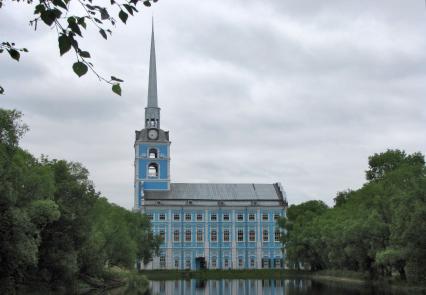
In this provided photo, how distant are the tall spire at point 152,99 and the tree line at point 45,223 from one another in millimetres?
50257

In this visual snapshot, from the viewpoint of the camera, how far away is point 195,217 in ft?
368

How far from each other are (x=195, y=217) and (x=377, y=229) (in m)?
59.6

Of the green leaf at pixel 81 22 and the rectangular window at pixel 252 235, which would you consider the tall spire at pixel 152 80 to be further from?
the green leaf at pixel 81 22

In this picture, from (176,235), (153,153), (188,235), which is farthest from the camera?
(153,153)

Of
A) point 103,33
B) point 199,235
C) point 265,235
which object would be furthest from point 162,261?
point 103,33

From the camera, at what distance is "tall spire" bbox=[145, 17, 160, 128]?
111 metres

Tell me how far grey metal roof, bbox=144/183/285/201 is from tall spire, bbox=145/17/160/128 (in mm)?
12532

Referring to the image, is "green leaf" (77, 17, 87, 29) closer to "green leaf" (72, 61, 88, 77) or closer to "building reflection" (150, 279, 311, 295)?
"green leaf" (72, 61, 88, 77)

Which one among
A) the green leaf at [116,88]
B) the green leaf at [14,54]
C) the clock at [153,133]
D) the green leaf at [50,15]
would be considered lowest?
the green leaf at [116,88]

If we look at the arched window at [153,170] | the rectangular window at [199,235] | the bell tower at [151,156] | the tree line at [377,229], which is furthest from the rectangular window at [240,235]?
the arched window at [153,170]

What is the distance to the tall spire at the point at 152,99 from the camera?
11112 centimetres

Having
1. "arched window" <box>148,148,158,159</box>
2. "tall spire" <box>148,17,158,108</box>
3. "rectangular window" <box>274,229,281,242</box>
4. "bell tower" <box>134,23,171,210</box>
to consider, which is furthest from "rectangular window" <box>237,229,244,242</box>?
"tall spire" <box>148,17,158,108</box>

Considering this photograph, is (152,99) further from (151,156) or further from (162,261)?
(162,261)

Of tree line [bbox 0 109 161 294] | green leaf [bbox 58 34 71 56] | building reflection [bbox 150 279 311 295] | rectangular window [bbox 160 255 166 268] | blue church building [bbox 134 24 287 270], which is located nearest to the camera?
green leaf [bbox 58 34 71 56]
